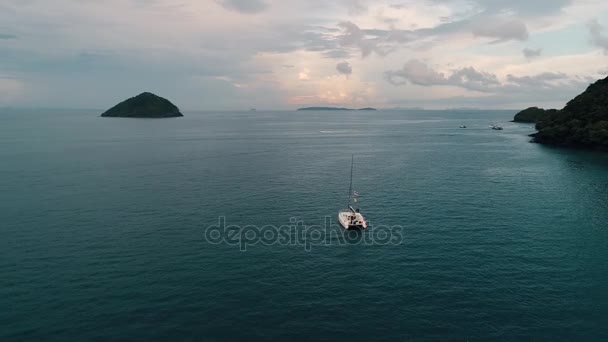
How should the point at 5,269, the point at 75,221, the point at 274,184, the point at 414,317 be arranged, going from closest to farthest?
the point at 414,317
the point at 5,269
the point at 75,221
the point at 274,184

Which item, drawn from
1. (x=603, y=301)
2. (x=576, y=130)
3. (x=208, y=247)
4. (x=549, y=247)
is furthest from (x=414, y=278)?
(x=576, y=130)

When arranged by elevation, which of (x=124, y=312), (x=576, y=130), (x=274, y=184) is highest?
(x=576, y=130)

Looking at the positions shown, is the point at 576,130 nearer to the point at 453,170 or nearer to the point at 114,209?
the point at 453,170

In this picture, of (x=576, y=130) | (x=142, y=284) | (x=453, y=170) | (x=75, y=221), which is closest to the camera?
(x=142, y=284)

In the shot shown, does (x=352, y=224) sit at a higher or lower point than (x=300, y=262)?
higher

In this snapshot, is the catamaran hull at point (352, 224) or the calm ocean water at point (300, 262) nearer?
the calm ocean water at point (300, 262)

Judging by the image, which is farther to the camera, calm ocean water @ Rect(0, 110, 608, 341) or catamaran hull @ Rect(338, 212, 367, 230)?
catamaran hull @ Rect(338, 212, 367, 230)

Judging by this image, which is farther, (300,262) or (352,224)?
(352,224)

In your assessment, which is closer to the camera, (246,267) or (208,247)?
(246,267)
